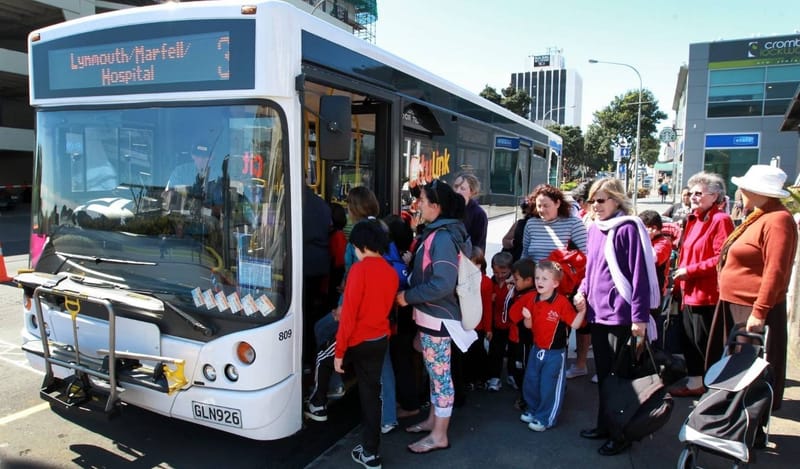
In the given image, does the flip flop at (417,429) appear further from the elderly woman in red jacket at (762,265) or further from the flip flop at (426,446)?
the elderly woman in red jacket at (762,265)

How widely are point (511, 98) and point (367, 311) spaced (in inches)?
1891

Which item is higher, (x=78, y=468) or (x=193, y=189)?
(x=193, y=189)

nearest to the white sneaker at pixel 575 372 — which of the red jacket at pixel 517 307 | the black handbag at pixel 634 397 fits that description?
the red jacket at pixel 517 307

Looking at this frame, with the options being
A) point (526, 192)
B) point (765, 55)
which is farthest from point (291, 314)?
point (765, 55)

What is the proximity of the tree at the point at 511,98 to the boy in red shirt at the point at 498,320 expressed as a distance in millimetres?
42582

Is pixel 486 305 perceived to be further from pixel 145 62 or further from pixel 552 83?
pixel 552 83

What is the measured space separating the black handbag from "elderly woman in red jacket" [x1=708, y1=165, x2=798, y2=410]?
66 cm

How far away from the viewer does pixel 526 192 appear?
8609mm

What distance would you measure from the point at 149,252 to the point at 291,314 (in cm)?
101

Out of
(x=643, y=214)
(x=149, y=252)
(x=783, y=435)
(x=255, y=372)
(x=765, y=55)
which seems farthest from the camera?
(x=765, y=55)

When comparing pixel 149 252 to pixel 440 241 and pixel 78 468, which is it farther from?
pixel 440 241

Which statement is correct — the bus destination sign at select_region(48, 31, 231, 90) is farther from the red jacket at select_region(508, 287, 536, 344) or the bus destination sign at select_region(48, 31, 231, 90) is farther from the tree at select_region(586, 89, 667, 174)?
the tree at select_region(586, 89, 667, 174)

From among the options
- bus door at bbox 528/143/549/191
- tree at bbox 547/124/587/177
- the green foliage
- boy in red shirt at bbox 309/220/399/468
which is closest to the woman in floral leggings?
boy in red shirt at bbox 309/220/399/468

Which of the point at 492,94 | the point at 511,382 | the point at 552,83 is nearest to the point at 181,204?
the point at 511,382
